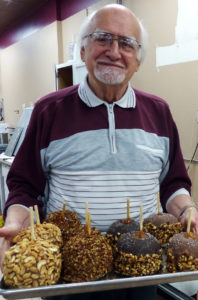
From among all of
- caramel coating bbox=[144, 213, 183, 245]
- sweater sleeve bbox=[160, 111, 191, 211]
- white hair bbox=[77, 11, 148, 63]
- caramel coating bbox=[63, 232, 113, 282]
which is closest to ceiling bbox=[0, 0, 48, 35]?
white hair bbox=[77, 11, 148, 63]

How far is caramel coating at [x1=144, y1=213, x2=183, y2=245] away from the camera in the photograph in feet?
3.18

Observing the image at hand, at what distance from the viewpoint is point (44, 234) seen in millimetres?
820

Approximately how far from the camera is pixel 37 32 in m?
4.36

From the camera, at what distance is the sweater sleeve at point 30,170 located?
43.7 inches

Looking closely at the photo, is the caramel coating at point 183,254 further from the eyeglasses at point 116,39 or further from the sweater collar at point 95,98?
the eyeglasses at point 116,39

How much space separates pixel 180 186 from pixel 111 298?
0.51 metres

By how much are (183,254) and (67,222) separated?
14.5 inches

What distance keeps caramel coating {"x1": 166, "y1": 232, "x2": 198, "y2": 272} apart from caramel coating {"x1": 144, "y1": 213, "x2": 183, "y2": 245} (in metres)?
0.11

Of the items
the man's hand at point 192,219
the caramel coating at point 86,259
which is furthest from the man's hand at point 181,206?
the caramel coating at point 86,259

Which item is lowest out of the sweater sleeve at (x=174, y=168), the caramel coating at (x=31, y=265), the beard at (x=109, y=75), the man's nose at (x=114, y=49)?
the caramel coating at (x=31, y=265)

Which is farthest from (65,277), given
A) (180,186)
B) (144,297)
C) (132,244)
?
(180,186)

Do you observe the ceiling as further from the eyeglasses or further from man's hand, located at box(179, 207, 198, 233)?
man's hand, located at box(179, 207, 198, 233)

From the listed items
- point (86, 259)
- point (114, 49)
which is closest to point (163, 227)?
point (86, 259)

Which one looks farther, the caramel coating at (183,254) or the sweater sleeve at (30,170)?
the sweater sleeve at (30,170)
